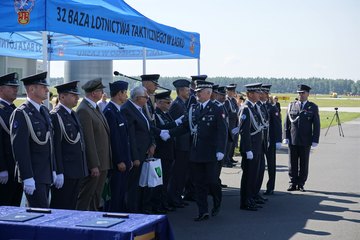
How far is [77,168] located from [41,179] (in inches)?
24.5

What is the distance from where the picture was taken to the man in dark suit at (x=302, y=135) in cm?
1016

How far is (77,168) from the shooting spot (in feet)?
19.2

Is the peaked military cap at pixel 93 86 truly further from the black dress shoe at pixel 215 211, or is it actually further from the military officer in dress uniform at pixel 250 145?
the military officer in dress uniform at pixel 250 145

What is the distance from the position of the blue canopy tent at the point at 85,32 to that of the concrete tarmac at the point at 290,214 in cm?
293

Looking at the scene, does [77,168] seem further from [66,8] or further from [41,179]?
[66,8]

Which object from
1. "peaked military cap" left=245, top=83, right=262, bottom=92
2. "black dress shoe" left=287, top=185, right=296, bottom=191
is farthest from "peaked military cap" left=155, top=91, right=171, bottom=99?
"black dress shoe" left=287, top=185, right=296, bottom=191

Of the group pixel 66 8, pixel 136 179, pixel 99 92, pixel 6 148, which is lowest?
pixel 136 179

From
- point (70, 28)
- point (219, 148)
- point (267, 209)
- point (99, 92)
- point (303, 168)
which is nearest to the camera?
point (99, 92)

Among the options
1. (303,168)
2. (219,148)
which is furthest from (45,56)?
(303,168)

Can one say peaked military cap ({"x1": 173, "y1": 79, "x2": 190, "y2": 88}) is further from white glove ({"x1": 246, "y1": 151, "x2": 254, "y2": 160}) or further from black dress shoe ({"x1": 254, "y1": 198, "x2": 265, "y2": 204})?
black dress shoe ({"x1": 254, "y1": 198, "x2": 265, "y2": 204})

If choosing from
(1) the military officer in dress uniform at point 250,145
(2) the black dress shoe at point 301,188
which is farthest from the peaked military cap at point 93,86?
(2) the black dress shoe at point 301,188

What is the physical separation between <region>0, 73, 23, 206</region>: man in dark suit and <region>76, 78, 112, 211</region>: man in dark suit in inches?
30.3

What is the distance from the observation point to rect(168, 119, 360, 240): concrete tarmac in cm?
685

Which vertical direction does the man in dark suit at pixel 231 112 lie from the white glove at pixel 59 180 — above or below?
Result: above
